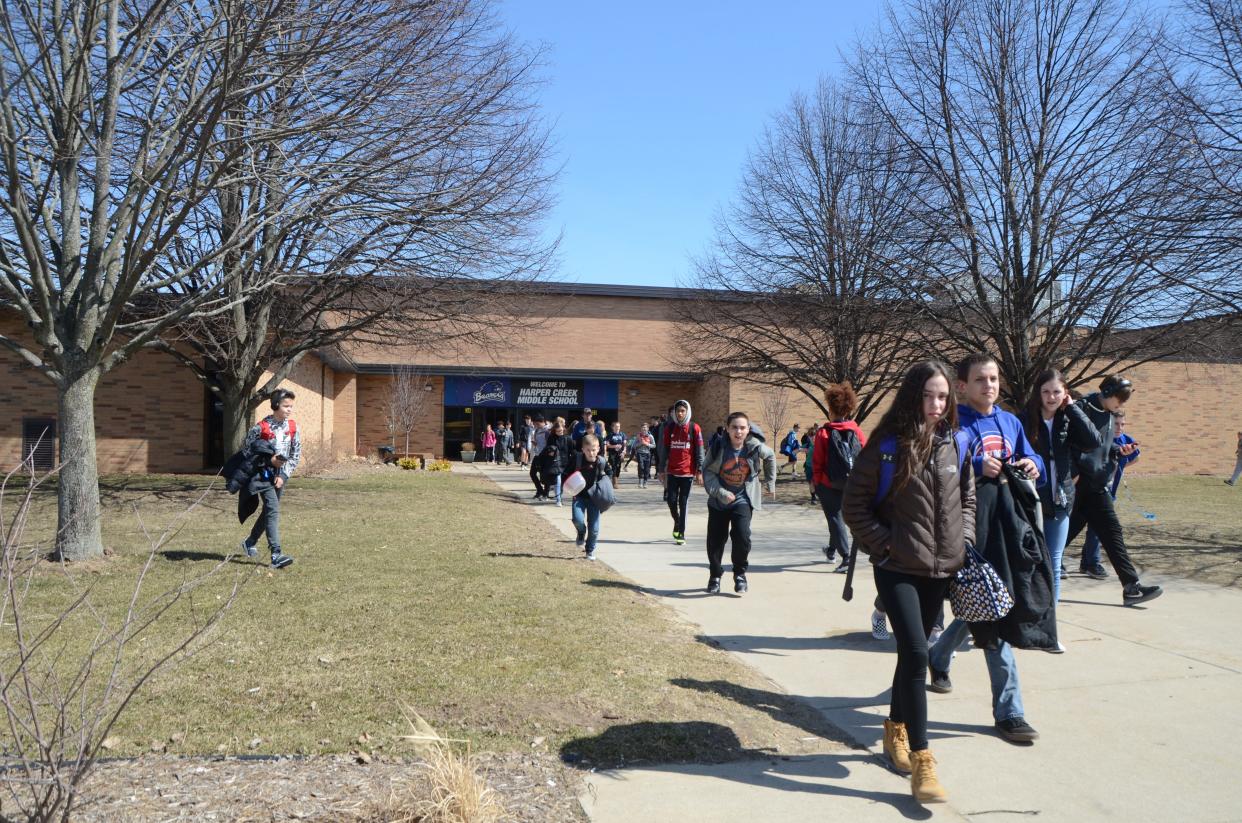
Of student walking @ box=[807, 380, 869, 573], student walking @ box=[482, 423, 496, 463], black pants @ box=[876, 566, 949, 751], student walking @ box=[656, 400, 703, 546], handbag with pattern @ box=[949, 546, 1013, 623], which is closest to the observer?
black pants @ box=[876, 566, 949, 751]

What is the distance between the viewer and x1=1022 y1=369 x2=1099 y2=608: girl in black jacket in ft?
22.5

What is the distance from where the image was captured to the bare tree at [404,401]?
34469mm

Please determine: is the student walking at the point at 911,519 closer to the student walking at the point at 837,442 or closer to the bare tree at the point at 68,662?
the bare tree at the point at 68,662

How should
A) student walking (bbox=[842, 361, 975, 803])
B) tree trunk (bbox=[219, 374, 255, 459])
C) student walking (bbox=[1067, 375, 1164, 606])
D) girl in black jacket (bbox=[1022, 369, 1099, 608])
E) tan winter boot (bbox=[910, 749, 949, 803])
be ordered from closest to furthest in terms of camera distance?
tan winter boot (bbox=[910, 749, 949, 803])
student walking (bbox=[842, 361, 975, 803])
girl in black jacket (bbox=[1022, 369, 1099, 608])
student walking (bbox=[1067, 375, 1164, 606])
tree trunk (bbox=[219, 374, 255, 459])

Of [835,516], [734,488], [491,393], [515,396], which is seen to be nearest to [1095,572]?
[835,516]

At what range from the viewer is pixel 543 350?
128 ft

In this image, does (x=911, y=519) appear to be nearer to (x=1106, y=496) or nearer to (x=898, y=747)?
(x=898, y=747)

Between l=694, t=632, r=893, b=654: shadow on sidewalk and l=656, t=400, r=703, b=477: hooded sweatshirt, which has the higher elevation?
l=656, t=400, r=703, b=477: hooded sweatshirt

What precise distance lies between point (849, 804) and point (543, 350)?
35.6 m

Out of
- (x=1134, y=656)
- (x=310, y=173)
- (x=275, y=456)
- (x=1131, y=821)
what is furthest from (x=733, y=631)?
(x=310, y=173)

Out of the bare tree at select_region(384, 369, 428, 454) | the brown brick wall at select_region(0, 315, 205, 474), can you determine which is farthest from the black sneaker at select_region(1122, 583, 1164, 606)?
the bare tree at select_region(384, 369, 428, 454)

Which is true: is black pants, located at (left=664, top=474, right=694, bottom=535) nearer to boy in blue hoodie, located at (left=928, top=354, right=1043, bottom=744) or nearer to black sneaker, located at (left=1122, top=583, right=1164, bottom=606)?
black sneaker, located at (left=1122, top=583, right=1164, bottom=606)

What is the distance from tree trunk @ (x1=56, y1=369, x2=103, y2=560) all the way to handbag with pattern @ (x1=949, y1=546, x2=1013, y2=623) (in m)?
7.79

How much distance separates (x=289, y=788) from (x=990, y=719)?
3493 millimetres
